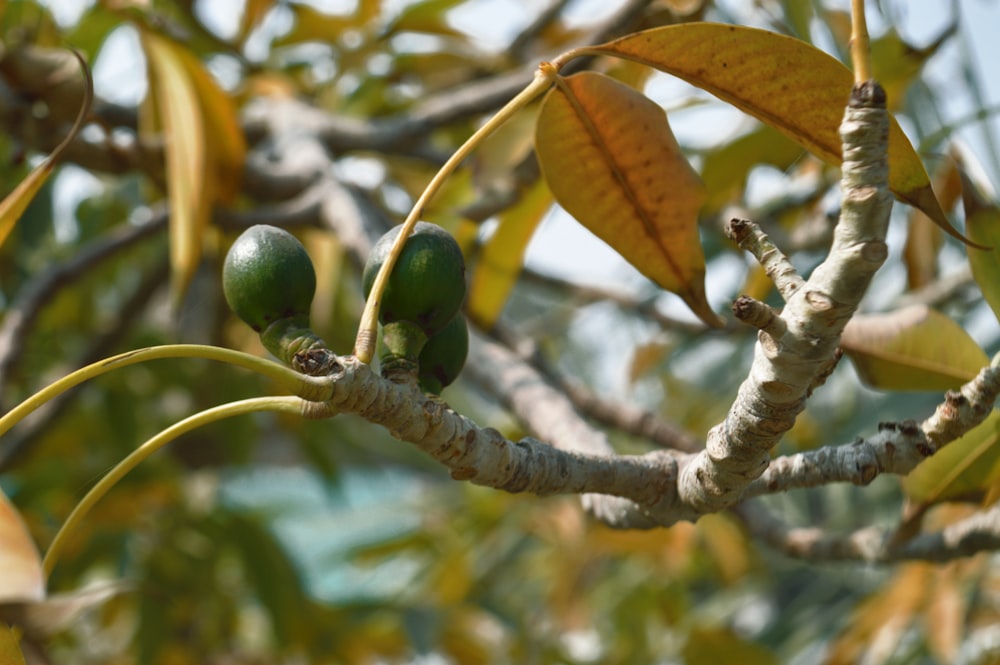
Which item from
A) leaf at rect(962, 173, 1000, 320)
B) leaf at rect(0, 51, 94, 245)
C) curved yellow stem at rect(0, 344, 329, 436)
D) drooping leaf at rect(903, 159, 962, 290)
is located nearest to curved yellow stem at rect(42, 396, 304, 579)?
curved yellow stem at rect(0, 344, 329, 436)

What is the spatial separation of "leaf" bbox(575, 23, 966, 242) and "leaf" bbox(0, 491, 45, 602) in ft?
1.02

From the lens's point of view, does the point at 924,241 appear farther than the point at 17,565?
Yes

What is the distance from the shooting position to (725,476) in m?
0.45

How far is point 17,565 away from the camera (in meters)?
0.37

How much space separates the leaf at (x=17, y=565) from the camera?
358mm

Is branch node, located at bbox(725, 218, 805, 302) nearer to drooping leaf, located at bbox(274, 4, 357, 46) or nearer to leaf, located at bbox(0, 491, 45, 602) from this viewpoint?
leaf, located at bbox(0, 491, 45, 602)

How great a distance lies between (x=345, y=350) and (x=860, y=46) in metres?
1.50

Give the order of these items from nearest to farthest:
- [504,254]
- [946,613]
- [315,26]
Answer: [504,254], [946,613], [315,26]

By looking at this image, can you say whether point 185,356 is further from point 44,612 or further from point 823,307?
point 823,307

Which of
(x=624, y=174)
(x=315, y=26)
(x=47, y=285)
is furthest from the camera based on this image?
(x=315, y=26)

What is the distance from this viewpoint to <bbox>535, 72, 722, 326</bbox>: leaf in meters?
0.54

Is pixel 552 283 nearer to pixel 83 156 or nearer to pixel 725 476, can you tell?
pixel 83 156

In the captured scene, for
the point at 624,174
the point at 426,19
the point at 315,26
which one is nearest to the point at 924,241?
the point at 624,174

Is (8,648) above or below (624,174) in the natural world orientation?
below
